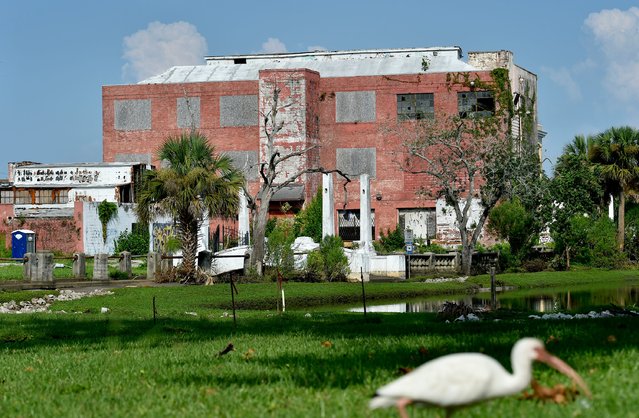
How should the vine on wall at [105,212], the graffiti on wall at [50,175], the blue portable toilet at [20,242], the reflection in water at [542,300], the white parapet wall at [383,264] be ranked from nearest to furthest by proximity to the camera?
the reflection in water at [542,300] < the white parapet wall at [383,264] < the blue portable toilet at [20,242] < the vine on wall at [105,212] < the graffiti on wall at [50,175]

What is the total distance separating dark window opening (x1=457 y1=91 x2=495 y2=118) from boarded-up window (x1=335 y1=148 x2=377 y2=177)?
627 centimetres

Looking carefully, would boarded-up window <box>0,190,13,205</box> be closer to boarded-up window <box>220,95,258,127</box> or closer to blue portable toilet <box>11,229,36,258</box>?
blue portable toilet <box>11,229,36,258</box>

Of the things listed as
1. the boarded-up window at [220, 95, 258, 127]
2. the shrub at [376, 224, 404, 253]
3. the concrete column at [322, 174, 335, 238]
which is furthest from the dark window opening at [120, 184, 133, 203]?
the concrete column at [322, 174, 335, 238]

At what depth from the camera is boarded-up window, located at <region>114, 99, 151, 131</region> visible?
2921 inches

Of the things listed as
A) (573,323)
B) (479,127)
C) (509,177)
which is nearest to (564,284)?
(509,177)

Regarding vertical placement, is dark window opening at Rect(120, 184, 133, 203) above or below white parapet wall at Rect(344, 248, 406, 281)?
above

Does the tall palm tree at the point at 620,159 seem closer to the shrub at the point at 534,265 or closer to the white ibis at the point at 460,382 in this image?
the shrub at the point at 534,265

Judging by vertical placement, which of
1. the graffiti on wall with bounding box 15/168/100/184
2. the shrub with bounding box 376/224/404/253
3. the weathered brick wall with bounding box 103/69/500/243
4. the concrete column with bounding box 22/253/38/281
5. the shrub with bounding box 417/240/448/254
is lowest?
the concrete column with bounding box 22/253/38/281

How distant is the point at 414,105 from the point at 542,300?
3584 centimetres

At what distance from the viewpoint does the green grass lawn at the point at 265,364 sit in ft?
29.3

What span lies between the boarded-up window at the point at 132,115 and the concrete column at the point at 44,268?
36557mm

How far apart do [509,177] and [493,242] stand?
1407 cm

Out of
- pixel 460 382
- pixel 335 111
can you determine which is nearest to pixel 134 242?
pixel 335 111

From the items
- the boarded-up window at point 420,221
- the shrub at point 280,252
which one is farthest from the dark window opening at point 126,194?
the shrub at point 280,252
